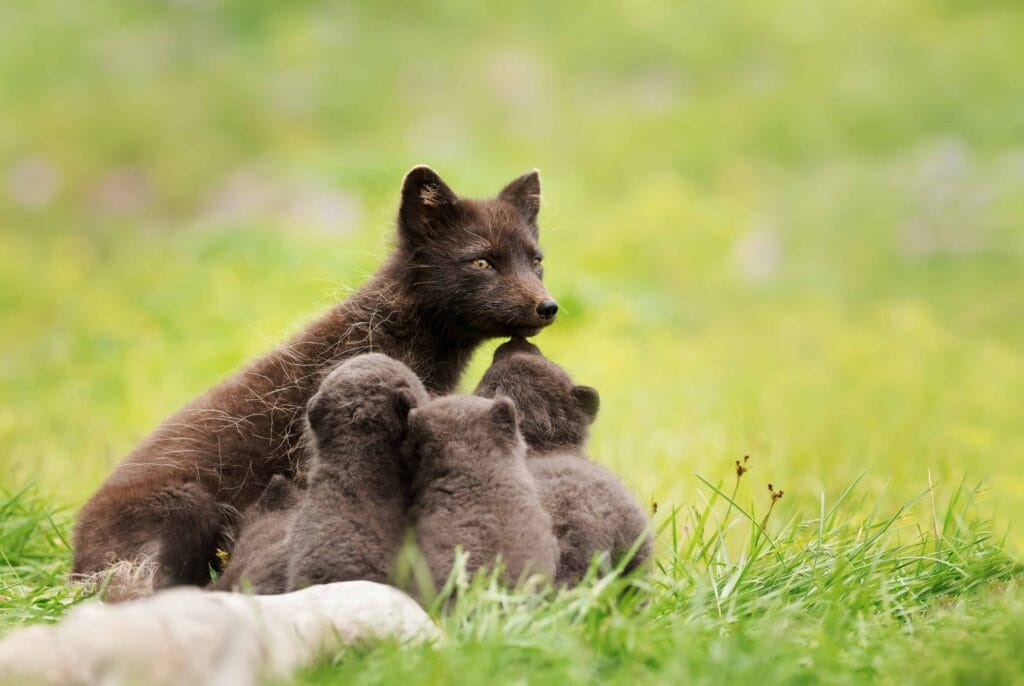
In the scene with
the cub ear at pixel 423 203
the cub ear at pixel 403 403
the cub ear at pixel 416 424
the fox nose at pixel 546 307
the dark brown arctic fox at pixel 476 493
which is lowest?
the dark brown arctic fox at pixel 476 493

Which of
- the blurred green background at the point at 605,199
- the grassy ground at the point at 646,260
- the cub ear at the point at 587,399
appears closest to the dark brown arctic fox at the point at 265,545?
the grassy ground at the point at 646,260

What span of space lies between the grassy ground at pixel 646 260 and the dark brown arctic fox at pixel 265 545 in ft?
2.48

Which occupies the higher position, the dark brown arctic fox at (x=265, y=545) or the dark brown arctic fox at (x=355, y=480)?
the dark brown arctic fox at (x=355, y=480)

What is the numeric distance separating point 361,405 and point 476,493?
60 centimetres

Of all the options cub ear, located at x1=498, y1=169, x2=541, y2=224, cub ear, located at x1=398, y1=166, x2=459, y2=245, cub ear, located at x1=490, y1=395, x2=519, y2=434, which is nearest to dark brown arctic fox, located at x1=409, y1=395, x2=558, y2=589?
cub ear, located at x1=490, y1=395, x2=519, y2=434

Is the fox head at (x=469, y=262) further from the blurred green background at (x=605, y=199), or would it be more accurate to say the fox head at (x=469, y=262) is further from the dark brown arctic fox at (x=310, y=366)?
the blurred green background at (x=605, y=199)

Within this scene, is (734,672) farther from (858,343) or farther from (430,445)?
(858,343)

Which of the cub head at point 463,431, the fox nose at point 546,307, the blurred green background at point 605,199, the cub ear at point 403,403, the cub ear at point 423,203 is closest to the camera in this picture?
the cub head at point 463,431

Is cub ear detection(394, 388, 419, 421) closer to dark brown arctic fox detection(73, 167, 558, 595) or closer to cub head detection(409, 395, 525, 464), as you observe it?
cub head detection(409, 395, 525, 464)

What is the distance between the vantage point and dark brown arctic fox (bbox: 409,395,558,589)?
14.0 feet

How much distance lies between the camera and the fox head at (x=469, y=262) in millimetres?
6039

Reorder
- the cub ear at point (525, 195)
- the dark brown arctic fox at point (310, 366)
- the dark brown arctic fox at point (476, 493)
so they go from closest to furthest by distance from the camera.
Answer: the dark brown arctic fox at point (476, 493) → the dark brown arctic fox at point (310, 366) → the cub ear at point (525, 195)

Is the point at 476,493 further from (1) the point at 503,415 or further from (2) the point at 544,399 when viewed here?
(2) the point at 544,399

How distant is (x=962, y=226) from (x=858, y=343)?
13.9 feet
